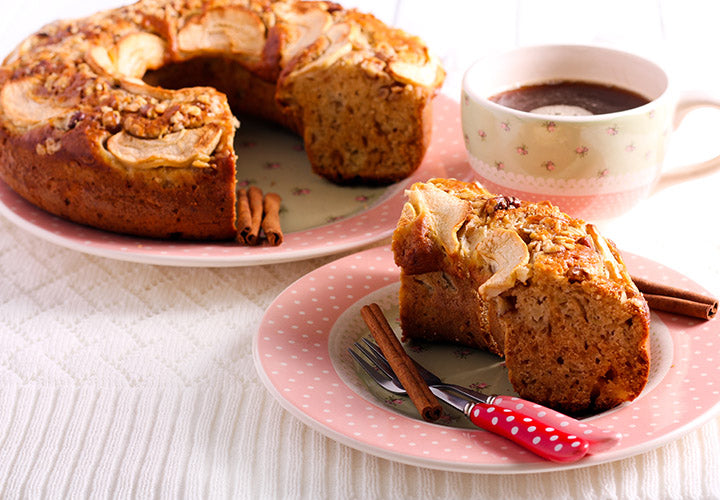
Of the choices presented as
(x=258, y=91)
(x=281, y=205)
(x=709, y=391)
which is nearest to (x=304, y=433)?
(x=709, y=391)

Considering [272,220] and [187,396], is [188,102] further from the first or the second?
[187,396]

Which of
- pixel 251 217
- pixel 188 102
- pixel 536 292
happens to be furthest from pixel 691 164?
pixel 188 102

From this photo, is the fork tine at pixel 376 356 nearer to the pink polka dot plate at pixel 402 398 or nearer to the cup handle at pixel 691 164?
the pink polka dot plate at pixel 402 398

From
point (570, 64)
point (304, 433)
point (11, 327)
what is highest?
point (570, 64)

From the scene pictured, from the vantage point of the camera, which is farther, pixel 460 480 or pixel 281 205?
pixel 281 205

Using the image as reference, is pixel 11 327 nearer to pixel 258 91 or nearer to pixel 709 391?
pixel 258 91

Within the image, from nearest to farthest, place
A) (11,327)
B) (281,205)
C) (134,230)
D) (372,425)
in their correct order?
(372,425)
(11,327)
(134,230)
(281,205)

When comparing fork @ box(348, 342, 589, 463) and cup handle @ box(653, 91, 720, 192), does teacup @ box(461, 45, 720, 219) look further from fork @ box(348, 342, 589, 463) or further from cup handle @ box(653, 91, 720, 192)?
fork @ box(348, 342, 589, 463)

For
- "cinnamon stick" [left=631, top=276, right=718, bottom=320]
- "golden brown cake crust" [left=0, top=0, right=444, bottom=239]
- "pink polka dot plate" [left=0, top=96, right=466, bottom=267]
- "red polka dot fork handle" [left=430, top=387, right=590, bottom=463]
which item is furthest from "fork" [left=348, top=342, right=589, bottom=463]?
"golden brown cake crust" [left=0, top=0, right=444, bottom=239]
